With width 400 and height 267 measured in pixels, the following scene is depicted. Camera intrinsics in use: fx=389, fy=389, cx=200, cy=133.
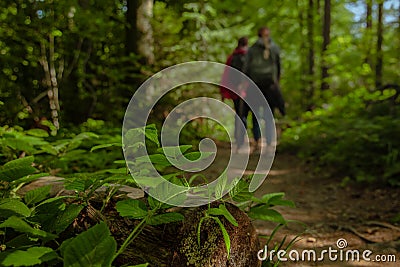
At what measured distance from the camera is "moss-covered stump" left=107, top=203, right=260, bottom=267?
199cm

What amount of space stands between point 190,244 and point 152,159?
1.68 ft

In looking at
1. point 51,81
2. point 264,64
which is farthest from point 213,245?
point 264,64

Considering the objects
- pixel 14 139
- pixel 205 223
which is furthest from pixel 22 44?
pixel 205 223

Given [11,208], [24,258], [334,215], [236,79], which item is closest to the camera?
[24,258]

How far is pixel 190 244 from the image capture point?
2.02 metres

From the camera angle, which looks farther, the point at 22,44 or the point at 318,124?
the point at 318,124

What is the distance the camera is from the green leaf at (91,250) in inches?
57.1

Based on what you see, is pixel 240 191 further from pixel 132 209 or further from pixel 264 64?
pixel 264 64

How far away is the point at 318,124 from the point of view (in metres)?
8.16

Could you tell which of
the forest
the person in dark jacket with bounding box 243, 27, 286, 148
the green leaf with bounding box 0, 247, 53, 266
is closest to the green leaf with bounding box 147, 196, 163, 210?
the forest

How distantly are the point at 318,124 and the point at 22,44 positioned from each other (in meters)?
5.77

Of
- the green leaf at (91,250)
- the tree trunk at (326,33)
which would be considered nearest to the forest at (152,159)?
the green leaf at (91,250)

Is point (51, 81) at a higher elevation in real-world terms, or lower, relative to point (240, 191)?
higher

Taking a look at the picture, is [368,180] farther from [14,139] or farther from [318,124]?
[14,139]
